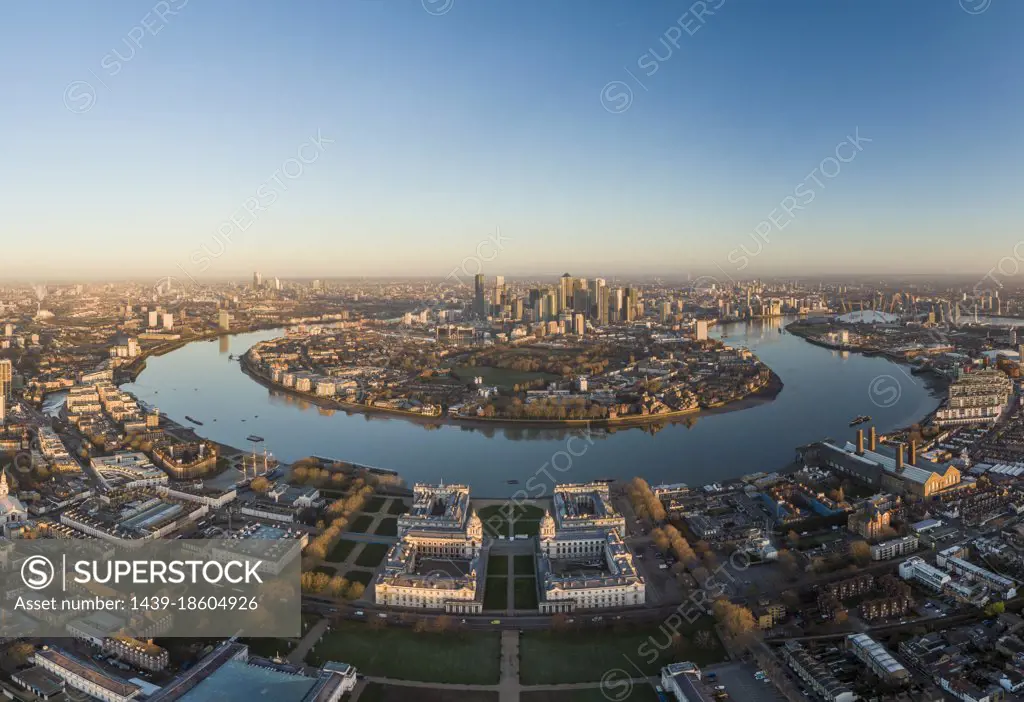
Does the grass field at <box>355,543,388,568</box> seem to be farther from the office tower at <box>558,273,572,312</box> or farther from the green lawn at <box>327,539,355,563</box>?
the office tower at <box>558,273,572,312</box>

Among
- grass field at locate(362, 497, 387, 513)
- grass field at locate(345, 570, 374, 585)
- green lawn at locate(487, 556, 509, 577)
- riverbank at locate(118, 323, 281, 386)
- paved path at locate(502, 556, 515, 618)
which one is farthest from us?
riverbank at locate(118, 323, 281, 386)

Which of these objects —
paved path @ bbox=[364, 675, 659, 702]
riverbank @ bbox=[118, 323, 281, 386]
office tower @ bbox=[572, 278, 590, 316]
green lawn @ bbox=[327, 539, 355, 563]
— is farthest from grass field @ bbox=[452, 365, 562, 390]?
office tower @ bbox=[572, 278, 590, 316]

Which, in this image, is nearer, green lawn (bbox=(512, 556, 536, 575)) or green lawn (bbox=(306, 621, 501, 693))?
green lawn (bbox=(306, 621, 501, 693))

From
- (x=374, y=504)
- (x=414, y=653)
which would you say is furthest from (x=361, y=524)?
(x=414, y=653)

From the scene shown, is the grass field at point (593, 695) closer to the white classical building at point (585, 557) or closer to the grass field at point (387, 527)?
the white classical building at point (585, 557)

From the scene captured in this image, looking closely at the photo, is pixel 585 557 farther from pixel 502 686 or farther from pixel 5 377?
pixel 5 377

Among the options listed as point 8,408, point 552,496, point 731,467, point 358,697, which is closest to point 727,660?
point 358,697

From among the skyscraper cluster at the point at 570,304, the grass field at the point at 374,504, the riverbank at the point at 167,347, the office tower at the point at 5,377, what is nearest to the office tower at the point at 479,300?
the skyscraper cluster at the point at 570,304
